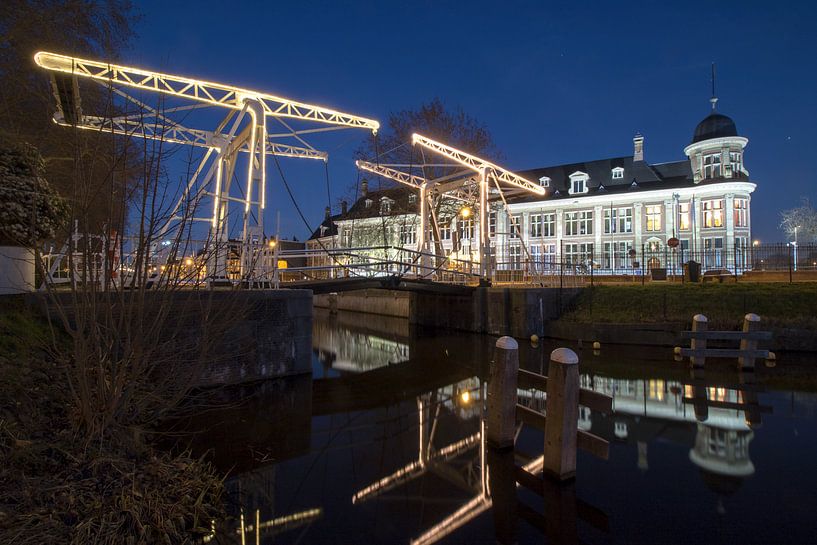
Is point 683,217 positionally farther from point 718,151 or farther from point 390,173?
point 390,173

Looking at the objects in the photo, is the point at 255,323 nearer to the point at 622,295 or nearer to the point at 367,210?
the point at 622,295

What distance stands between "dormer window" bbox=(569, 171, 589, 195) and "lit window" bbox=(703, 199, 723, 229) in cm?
895

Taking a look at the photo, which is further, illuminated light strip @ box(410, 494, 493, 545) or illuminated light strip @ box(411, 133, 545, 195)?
illuminated light strip @ box(411, 133, 545, 195)

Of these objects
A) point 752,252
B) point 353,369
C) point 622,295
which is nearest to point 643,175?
point 752,252

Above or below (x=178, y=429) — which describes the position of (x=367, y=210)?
above

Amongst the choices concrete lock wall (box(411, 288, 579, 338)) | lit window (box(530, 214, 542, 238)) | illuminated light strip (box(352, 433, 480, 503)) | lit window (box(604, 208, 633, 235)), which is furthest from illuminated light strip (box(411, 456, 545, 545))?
lit window (box(530, 214, 542, 238))

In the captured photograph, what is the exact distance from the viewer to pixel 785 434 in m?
6.77

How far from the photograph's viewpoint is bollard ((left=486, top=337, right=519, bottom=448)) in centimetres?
569

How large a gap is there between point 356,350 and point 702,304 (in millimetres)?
11240

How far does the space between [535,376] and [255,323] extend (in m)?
6.31

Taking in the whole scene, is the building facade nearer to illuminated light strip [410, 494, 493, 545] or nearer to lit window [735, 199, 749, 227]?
lit window [735, 199, 749, 227]

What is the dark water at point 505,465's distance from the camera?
4.29m

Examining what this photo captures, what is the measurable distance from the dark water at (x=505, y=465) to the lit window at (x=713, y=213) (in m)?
26.7

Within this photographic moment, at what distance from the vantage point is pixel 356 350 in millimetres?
16750
